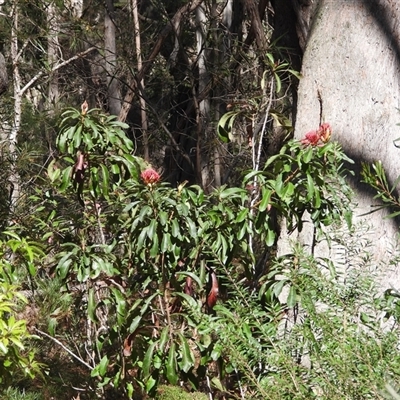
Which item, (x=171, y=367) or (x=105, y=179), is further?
(x=105, y=179)

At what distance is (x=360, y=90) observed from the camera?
4.02 m

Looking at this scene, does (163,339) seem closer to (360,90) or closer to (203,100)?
(360,90)

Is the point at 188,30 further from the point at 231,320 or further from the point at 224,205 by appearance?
the point at 231,320

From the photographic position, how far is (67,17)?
9.17 m

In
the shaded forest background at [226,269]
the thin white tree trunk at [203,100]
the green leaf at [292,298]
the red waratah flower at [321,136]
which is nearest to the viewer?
the shaded forest background at [226,269]

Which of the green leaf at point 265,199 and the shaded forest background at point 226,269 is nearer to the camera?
the shaded forest background at point 226,269

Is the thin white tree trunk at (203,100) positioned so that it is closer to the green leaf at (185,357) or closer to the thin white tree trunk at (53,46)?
the thin white tree trunk at (53,46)

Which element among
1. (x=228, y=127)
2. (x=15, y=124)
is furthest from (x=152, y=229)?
(x=15, y=124)

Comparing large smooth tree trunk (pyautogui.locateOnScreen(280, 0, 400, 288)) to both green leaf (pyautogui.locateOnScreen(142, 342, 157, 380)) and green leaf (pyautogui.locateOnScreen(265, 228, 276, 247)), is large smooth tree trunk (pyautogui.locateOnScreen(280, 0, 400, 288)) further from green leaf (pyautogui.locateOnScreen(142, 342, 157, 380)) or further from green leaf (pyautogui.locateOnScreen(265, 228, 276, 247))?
green leaf (pyautogui.locateOnScreen(142, 342, 157, 380))

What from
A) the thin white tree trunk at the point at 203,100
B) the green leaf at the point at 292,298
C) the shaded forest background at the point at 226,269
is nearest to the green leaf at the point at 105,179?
the shaded forest background at the point at 226,269

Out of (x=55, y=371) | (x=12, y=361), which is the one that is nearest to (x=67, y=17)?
(x=55, y=371)

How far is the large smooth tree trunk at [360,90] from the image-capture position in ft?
13.0

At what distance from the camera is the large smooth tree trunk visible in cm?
397

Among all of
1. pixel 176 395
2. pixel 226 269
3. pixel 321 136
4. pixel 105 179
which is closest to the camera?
pixel 226 269
